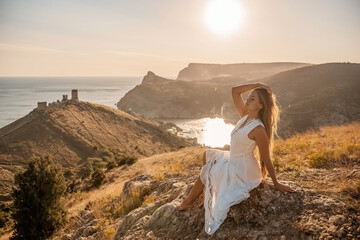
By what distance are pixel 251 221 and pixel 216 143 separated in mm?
74386

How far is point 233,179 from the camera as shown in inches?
149

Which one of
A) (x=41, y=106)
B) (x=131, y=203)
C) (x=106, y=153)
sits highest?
(x=41, y=106)

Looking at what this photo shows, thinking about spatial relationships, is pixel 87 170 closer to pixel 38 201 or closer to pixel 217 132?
pixel 38 201

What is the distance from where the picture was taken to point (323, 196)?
3916mm

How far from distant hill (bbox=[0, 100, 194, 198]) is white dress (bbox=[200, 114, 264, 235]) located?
3021 cm

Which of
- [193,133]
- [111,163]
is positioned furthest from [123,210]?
[193,133]

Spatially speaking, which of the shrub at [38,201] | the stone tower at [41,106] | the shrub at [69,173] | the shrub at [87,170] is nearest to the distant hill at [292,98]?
the shrub at [87,170]

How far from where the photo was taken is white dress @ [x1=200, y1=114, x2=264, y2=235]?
3.64m

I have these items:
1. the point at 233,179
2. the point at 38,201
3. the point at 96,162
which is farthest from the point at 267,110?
the point at 96,162

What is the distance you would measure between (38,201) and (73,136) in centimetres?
3383

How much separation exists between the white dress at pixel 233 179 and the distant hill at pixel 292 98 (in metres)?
42.2

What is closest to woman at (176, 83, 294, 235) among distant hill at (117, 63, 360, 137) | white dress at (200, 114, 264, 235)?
white dress at (200, 114, 264, 235)

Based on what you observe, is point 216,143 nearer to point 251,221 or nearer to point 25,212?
point 25,212

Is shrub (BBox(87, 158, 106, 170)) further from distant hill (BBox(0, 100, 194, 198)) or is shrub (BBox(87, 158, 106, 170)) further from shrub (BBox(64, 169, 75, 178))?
shrub (BBox(64, 169, 75, 178))
